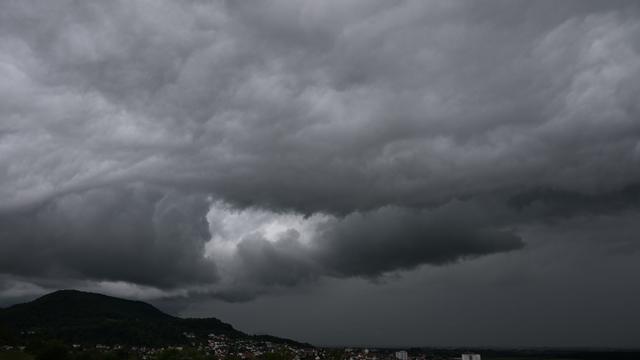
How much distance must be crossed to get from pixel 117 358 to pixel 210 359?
27.4 metres

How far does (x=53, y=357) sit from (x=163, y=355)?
92.5ft

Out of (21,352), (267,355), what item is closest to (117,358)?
(21,352)

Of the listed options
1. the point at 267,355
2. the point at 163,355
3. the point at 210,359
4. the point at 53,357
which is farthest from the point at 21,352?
the point at 267,355

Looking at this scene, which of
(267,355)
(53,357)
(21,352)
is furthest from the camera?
(267,355)

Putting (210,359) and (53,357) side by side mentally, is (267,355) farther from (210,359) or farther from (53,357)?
(53,357)

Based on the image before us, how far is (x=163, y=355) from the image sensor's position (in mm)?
171125

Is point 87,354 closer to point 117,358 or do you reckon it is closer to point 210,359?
point 117,358

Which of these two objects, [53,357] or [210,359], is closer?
[53,357]

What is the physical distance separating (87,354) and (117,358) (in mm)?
12984

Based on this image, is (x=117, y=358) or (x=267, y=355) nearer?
(x=117, y=358)

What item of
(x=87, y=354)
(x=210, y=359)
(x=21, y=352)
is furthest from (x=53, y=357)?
(x=210, y=359)

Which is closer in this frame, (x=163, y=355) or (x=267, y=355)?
(x=163, y=355)

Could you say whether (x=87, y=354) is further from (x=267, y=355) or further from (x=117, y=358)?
(x=267, y=355)

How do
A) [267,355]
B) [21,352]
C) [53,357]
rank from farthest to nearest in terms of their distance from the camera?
[267,355] → [21,352] → [53,357]
